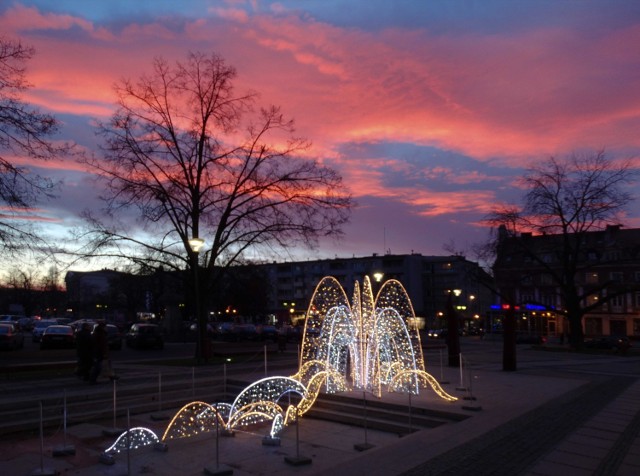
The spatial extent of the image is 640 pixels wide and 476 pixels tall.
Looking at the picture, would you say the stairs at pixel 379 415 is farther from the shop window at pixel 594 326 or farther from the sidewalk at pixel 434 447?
the shop window at pixel 594 326

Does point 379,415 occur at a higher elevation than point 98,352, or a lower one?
lower

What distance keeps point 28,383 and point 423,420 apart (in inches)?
459

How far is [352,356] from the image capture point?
1720cm

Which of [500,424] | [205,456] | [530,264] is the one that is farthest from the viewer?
[530,264]

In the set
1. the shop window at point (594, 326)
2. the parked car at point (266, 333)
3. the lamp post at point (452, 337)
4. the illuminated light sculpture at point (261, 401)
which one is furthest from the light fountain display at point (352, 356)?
the shop window at point (594, 326)

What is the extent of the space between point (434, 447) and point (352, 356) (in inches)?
310

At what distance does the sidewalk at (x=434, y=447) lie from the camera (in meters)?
8.46

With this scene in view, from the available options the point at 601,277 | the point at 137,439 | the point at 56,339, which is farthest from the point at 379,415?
the point at 601,277

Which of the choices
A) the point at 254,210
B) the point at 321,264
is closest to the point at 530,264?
the point at 321,264

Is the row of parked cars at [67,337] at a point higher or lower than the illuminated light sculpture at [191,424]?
higher

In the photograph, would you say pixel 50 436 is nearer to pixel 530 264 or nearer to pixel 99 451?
pixel 99 451

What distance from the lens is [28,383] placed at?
16.8 meters

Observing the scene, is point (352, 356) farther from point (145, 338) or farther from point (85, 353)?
point (145, 338)

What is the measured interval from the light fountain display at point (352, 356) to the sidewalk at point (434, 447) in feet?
2.97
